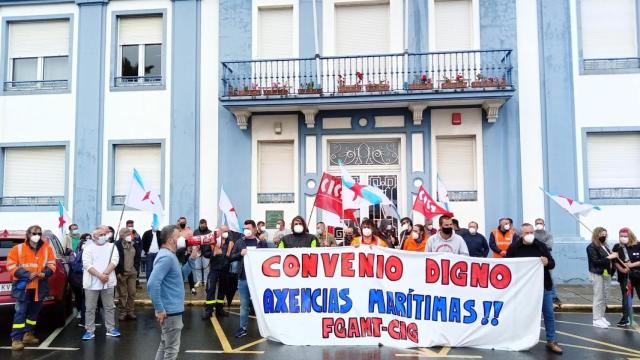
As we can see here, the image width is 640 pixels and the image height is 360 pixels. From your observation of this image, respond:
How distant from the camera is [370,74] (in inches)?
579

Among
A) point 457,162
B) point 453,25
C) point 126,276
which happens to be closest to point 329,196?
point 126,276

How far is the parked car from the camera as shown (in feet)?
27.1

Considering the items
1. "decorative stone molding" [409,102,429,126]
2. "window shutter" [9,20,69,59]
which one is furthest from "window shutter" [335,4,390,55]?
"window shutter" [9,20,69,59]

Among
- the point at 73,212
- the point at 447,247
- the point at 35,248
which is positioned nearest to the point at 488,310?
the point at 447,247

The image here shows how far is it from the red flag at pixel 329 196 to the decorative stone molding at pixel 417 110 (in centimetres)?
497

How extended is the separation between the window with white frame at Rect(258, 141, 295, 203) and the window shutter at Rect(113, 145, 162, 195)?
2984 mm

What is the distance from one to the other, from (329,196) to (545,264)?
397cm

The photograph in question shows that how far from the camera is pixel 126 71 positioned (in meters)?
15.9

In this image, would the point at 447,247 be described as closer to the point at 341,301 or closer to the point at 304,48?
the point at 341,301

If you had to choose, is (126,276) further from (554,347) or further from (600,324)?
(600,324)

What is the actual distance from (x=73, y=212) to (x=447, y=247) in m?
11.5

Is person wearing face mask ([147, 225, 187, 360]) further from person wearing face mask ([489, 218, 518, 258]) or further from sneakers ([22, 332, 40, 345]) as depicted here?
person wearing face mask ([489, 218, 518, 258])

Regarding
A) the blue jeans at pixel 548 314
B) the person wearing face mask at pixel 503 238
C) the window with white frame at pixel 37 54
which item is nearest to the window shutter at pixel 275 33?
the window with white frame at pixel 37 54

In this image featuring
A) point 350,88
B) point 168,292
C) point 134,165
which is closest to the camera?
point 168,292
